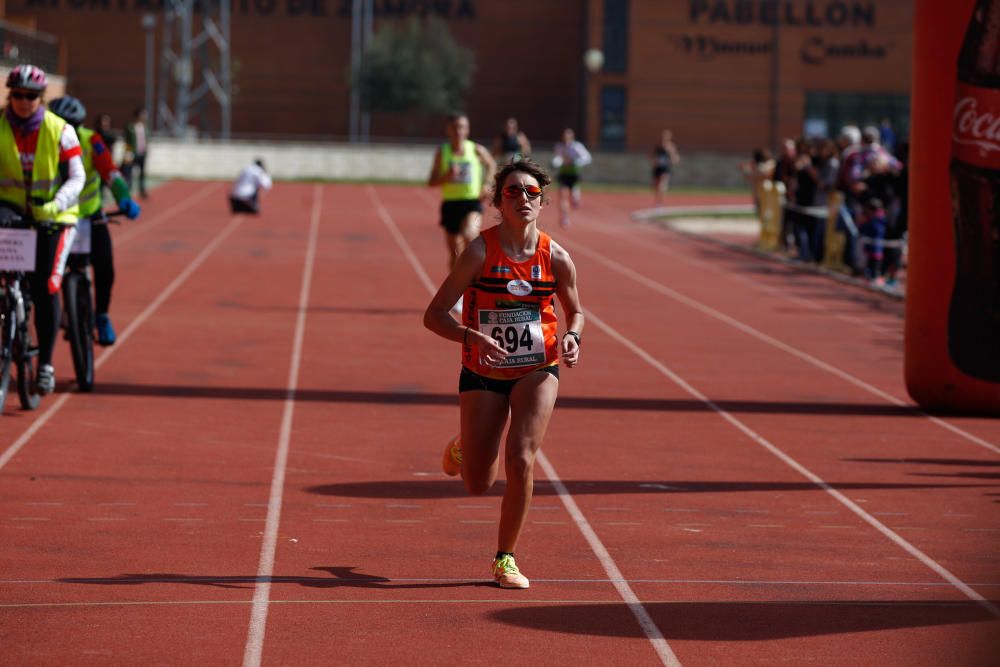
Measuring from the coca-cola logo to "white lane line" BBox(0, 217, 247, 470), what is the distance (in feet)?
20.2

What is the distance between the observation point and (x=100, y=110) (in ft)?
237

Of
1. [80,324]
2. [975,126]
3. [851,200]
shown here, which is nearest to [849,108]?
[851,200]

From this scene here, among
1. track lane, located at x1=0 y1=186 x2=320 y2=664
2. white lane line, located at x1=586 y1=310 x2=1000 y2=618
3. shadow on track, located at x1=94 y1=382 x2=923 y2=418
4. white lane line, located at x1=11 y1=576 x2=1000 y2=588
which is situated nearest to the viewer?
track lane, located at x1=0 y1=186 x2=320 y2=664

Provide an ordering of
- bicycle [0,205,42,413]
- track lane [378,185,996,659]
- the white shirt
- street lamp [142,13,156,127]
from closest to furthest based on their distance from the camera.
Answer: track lane [378,185,996,659] → bicycle [0,205,42,413] → the white shirt → street lamp [142,13,156,127]

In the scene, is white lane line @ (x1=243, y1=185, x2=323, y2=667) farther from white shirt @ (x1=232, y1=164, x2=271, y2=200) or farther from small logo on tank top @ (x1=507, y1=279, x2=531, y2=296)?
white shirt @ (x1=232, y1=164, x2=271, y2=200)

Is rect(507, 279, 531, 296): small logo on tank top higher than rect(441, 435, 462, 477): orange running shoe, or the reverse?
rect(507, 279, 531, 296): small logo on tank top

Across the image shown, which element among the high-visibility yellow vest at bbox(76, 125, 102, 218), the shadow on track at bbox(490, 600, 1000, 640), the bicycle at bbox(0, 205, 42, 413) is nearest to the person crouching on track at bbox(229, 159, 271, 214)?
the high-visibility yellow vest at bbox(76, 125, 102, 218)

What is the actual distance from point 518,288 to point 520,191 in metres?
0.37

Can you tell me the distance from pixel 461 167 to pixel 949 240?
6.57 meters

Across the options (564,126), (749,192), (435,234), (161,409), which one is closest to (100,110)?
(564,126)

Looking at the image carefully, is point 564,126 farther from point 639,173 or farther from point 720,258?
point 720,258

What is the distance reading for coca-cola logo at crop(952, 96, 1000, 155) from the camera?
11.8m

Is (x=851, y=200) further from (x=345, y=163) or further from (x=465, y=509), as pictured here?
(x=345, y=163)

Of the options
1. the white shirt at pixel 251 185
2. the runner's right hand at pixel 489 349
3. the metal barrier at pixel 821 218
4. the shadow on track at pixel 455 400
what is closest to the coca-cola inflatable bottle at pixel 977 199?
the shadow on track at pixel 455 400
